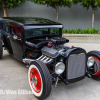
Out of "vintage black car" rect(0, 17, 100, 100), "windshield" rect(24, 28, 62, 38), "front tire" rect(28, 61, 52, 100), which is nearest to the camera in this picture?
"front tire" rect(28, 61, 52, 100)

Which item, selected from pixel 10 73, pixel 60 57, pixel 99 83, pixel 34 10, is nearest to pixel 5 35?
pixel 10 73

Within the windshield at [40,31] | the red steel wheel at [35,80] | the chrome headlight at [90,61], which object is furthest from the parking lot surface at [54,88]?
the windshield at [40,31]

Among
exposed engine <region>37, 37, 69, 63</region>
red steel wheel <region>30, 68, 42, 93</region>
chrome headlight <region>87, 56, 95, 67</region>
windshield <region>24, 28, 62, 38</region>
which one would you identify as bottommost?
red steel wheel <region>30, 68, 42, 93</region>

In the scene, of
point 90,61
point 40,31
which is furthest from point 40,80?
point 40,31

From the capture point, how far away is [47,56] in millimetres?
3236

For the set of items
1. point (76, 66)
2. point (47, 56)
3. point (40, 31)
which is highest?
point (40, 31)

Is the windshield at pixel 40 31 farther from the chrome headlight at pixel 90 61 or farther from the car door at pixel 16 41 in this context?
the chrome headlight at pixel 90 61

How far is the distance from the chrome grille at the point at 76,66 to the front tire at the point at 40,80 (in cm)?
55

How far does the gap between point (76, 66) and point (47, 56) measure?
2.51ft

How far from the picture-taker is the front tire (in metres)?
2.45

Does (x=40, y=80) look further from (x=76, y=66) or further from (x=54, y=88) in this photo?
(x=76, y=66)

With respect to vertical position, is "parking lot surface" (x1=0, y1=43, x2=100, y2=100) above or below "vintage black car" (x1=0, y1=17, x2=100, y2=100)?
below

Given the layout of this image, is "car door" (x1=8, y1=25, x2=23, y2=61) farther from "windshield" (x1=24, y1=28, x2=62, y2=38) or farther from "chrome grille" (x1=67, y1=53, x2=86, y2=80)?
"chrome grille" (x1=67, y1=53, x2=86, y2=80)

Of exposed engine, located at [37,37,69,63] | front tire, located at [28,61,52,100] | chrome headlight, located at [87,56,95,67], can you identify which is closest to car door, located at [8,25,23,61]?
exposed engine, located at [37,37,69,63]
